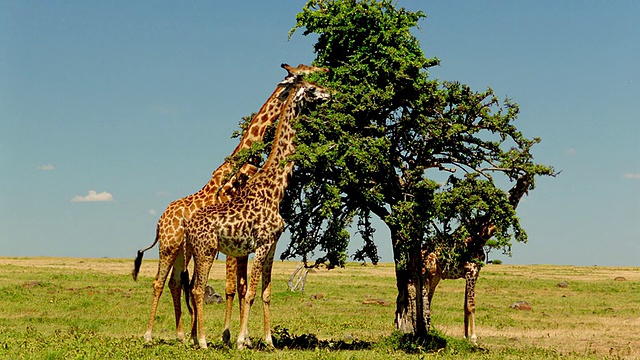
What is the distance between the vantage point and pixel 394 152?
19500mm

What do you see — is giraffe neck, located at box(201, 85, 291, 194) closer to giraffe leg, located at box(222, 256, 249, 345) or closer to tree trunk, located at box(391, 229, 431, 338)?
giraffe leg, located at box(222, 256, 249, 345)

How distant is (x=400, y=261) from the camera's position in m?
19.2

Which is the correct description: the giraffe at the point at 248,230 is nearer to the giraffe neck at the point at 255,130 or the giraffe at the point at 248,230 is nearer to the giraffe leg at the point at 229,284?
the giraffe leg at the point at 229,284

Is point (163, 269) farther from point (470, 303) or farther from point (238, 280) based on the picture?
point (470, 303)

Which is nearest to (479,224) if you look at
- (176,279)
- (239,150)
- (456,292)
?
(239,150)

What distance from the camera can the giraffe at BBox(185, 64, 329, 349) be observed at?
16.5 meters

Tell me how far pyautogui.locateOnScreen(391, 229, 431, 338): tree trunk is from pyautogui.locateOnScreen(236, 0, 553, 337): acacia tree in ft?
0.09

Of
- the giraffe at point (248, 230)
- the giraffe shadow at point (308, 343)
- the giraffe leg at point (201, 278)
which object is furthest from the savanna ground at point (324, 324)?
the giraffe at point (248, 230)

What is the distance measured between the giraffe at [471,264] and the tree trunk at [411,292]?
0.56 m

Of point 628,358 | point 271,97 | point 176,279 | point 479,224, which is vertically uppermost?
point 271,97

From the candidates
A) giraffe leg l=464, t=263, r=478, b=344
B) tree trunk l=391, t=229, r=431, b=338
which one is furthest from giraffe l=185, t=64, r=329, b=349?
giraffe leg l=464, t=263, r=478, b=344

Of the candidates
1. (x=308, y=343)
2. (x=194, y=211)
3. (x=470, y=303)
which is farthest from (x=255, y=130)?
(x=470, y=303)

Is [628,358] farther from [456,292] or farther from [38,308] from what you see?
[456,292]

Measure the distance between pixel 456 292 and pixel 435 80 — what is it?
90.0 ft
